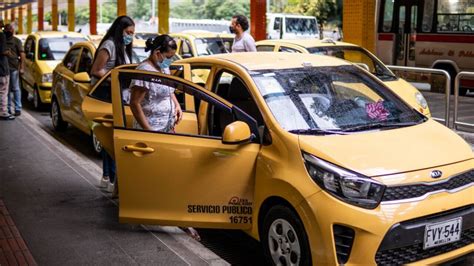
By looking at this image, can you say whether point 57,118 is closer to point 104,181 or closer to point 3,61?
point 3,61

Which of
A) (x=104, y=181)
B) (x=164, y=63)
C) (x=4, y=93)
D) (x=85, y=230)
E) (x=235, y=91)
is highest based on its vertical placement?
(x=164, y=63)

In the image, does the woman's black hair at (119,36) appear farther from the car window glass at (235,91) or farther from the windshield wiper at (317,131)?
the windshield wiper at (317,131)

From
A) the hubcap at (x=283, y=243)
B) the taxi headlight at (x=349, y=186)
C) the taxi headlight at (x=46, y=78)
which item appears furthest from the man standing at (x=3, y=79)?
the taxi headlight at (x=349, y=186)

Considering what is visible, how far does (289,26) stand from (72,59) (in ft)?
89.3

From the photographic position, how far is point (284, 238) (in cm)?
411

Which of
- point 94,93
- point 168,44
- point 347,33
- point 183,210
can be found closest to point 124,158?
point 183,210

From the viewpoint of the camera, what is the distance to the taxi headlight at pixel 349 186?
374cm

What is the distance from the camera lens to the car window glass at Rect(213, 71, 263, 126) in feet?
16.8

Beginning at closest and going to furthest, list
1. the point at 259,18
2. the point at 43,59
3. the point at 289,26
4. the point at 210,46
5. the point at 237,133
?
the point at 237,133 → the point at 210,46 → the point at 43,59 → the point at 259,18 → the point at 289,26

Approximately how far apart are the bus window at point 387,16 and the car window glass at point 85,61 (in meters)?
10.0

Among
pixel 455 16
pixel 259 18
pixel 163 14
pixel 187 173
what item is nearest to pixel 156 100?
pixel 187 173

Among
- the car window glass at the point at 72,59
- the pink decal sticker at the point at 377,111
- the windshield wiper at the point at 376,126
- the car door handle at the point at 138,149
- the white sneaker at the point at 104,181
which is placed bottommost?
the white sneaker at the point at 104,181

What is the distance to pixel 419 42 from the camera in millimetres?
15984

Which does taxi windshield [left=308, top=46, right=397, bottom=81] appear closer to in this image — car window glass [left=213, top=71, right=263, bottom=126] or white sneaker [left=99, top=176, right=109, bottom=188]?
white sneaker [left=99, top=176, right=109, bottom=188]
